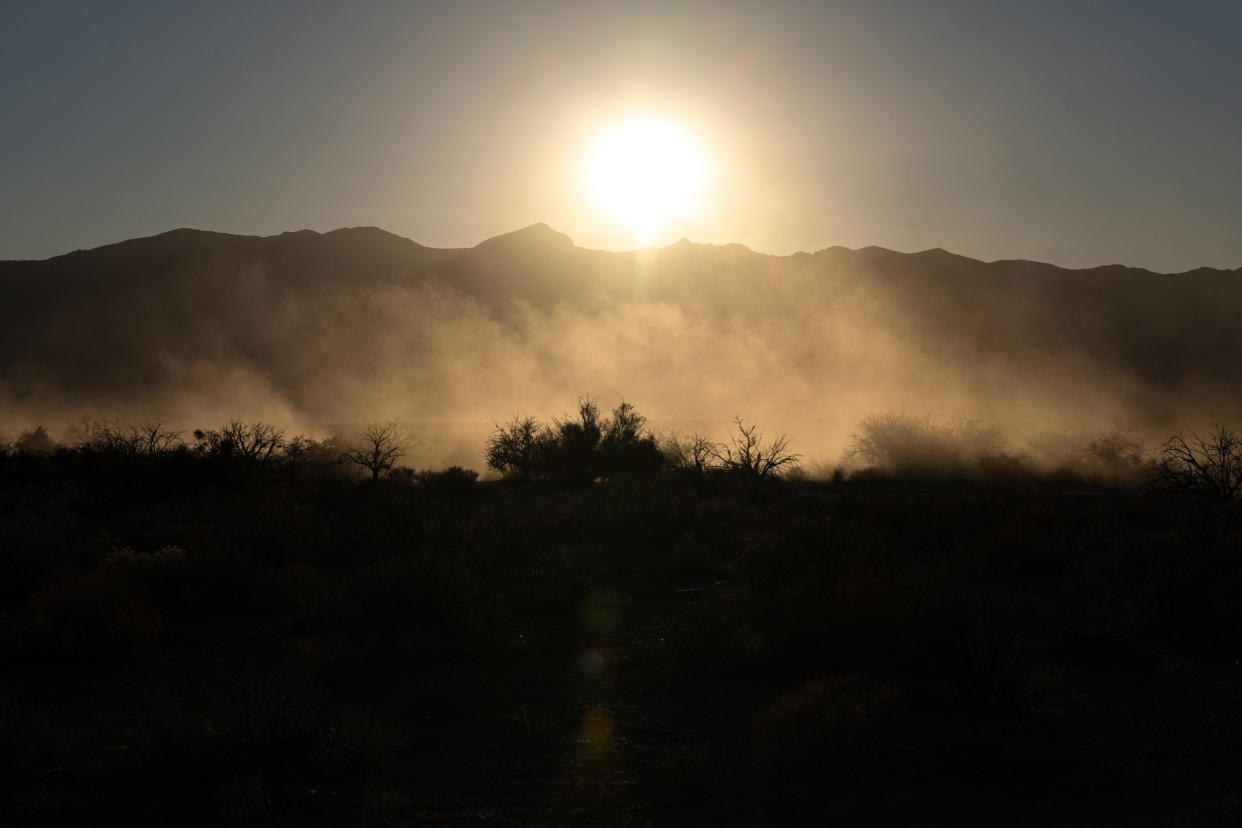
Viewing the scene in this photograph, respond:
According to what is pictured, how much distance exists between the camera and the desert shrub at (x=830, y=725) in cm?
707

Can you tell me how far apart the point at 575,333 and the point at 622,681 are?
3316 inches

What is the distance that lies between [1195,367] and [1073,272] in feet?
54.8

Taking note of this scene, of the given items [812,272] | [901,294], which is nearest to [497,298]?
[812,272]

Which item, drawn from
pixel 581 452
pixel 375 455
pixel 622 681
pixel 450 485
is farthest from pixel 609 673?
pixel 375 455

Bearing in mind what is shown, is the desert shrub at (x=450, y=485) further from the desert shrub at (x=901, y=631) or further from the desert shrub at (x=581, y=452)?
the desert shrub at (x=901, y=631)

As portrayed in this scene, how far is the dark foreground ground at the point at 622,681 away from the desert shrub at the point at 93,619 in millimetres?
32

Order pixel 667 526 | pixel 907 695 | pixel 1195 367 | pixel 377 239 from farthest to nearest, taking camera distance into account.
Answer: pixel 377 239
pixel 1195 367
pixel 667 526
pixel 907 695

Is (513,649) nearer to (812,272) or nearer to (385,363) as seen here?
(385,363)

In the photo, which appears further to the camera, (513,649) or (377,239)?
(377,239)

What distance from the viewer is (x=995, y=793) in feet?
21.5

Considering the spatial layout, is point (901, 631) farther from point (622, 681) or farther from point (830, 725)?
point (622, 681)

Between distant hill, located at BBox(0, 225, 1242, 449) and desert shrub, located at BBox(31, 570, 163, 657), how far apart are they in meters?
61.4

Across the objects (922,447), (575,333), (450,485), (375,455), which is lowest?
(450,485)

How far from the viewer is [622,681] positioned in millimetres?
10023
